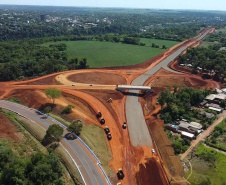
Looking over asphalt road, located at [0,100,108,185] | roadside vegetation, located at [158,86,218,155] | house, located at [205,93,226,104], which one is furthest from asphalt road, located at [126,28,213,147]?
house, located at [205,93,226,104]

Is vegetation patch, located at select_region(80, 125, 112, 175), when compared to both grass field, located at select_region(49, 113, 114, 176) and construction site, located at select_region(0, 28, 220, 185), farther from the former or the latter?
construction site, located at select_region(0, 28, 220, 185)

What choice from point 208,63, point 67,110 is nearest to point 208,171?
point 67,110

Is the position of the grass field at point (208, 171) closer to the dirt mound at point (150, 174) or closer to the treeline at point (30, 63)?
the dirt mound at point (150, 174)

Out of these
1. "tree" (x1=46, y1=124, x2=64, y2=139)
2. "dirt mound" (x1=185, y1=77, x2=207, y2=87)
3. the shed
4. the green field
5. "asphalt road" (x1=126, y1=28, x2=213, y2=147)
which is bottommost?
Answer: the green field

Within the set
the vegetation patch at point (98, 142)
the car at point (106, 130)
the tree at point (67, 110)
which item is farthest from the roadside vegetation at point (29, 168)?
the tree at point (67, 110)

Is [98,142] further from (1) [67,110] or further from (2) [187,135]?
(2) [187,135]

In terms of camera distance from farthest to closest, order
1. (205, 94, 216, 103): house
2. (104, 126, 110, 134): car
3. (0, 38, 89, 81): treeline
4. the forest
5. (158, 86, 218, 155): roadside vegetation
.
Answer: the forest → (0, 38, 89, 81): treeline → (205, 94, 216, 103): house → (158, 86, 218, 155): roadside vegetation → (104, 126, 110, 134): car
